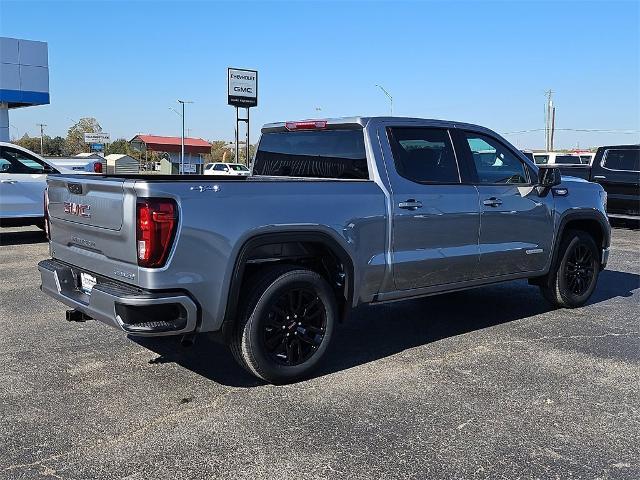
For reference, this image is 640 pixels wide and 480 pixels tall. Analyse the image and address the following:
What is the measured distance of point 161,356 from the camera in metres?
5.07

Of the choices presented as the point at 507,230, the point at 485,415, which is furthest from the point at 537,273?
the point at 485,415

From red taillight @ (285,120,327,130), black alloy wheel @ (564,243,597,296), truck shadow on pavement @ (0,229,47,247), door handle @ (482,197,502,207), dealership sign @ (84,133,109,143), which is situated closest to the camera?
red taillight @ (285,120,327,130)

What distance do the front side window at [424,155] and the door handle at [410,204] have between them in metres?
0.20

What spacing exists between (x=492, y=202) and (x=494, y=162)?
501 mm

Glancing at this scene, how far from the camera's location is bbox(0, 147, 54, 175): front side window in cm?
1122

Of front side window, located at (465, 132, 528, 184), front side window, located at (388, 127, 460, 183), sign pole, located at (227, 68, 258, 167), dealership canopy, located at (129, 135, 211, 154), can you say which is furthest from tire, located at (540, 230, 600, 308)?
dealership canopy, located at (129, 135, 211, 154)

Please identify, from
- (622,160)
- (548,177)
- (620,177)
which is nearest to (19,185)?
(548,177)

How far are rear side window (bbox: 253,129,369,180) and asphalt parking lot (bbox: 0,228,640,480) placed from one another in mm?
1508

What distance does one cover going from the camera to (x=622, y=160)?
14.9m

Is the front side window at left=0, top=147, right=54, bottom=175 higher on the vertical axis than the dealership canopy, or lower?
lower

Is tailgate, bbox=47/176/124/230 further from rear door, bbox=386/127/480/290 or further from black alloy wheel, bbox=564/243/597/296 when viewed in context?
black alloy wheel, bbox=564/243/597/296

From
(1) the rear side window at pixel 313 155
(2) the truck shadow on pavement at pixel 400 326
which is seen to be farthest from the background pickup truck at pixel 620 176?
(1) the rear side window at pixel 313 155

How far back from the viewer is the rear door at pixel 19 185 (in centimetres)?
1117

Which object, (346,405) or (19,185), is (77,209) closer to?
(346,405)
